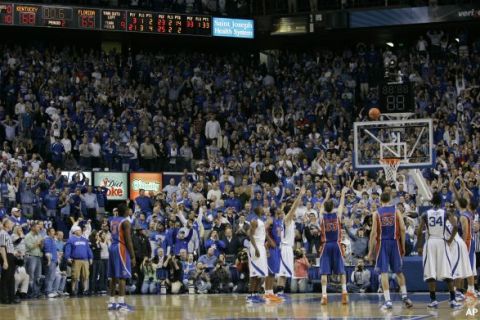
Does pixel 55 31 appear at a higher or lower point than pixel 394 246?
higher

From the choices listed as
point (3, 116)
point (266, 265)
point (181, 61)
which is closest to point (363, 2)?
point (181, 61)

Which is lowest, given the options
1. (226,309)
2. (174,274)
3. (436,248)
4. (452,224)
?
(226,309)

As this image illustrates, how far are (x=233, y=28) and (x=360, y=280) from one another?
66.9 feet

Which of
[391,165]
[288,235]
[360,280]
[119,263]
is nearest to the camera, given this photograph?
[119,263]

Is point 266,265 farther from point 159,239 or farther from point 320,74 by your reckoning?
point 320,74

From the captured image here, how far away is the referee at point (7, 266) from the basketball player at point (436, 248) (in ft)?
34.1

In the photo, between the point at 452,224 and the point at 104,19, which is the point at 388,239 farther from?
the point at 104,19

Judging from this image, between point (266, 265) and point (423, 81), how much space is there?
20862 millimetres

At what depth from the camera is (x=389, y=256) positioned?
2120cm

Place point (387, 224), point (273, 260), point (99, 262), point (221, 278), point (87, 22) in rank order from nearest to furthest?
point (387, 224)
point (273, 260)
point (221, 278)
point (99, 262)
point (87, 22)

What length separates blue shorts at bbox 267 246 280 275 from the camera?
79.8 feet

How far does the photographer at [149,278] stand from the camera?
29922mm

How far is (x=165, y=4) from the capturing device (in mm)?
45188

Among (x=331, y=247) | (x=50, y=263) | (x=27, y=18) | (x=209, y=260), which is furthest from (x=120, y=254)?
(x=27, y=18)
